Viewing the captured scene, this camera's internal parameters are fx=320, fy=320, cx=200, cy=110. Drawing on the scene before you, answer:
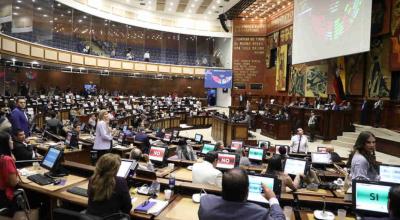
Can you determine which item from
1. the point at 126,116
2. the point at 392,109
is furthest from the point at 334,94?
the point at 126,116

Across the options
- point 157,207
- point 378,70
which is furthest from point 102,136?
point 378,70

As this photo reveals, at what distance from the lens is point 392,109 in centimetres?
1316

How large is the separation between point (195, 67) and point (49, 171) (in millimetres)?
23478

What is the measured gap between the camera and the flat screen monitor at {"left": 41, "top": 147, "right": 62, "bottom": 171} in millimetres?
4977

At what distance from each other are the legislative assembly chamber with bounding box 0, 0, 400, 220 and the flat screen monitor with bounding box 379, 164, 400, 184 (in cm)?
2

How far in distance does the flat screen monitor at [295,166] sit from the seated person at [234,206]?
316cm

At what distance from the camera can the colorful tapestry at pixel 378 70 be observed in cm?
1345

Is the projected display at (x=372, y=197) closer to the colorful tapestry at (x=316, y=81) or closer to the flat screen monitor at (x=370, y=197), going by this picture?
the flat screen monitor at (x=370, y=197)

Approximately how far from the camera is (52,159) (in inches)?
199

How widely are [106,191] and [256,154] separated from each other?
4.90 m

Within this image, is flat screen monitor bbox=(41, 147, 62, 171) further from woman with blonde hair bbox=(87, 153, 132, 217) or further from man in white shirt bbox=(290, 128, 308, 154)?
man in white shirt bbox=(290, 128, 308, 154)

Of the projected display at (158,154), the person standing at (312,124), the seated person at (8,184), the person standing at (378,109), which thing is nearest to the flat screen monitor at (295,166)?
the projected display at (158,154)

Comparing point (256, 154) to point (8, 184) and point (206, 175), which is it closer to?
point (206, 175)

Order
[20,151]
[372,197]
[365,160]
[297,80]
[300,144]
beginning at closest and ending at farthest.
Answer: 1. [372,197]
2. [365,160]
3. [20,151]
4. [300,144]
5. [297,80]
